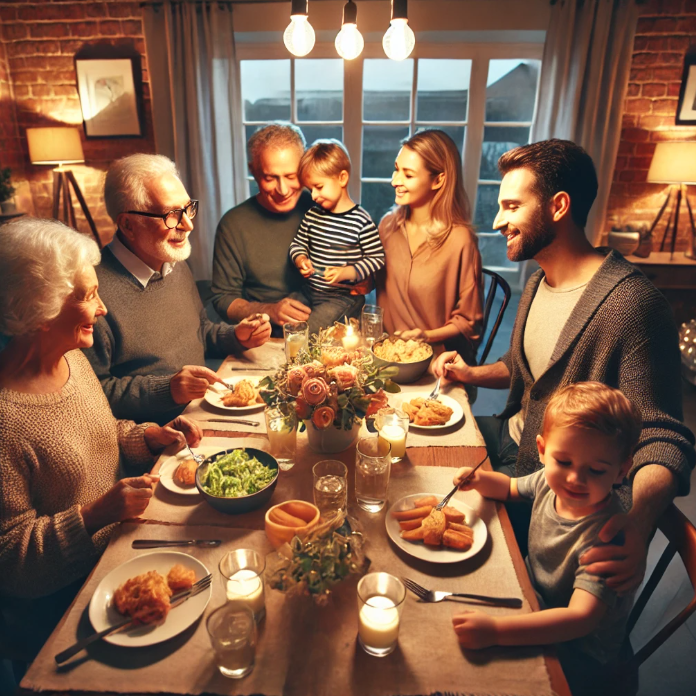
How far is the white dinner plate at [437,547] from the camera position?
1.14 meters

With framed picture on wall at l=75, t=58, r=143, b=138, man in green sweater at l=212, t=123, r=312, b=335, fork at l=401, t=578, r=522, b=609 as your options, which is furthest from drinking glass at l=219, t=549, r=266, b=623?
framed picture on wall at l=75, t=58, r=143, b=138

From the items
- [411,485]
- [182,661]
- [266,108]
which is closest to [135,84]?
[266,108]

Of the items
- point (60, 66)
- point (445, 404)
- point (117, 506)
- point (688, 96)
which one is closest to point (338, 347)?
point (445, 404)

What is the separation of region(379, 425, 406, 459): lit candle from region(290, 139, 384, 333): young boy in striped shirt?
1.08 metres

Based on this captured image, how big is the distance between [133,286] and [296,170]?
96cm

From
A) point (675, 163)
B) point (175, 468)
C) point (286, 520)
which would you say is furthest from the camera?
point (675, 163)

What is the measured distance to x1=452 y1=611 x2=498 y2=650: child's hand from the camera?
946 mm

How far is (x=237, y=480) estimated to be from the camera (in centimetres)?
129

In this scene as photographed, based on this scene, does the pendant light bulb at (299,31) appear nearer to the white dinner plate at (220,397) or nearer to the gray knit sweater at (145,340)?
the gray knit sweater at (145,340)

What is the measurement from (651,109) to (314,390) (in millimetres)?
4184

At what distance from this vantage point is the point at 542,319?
5.86ft

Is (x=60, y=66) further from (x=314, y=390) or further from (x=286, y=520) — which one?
(x=286, y=520)

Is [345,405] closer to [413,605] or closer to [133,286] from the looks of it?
[413,605]

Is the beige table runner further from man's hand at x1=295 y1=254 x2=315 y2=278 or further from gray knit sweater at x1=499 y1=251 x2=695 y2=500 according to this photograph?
man's hand at x1=295 y1=254 x2=315 y2=278
